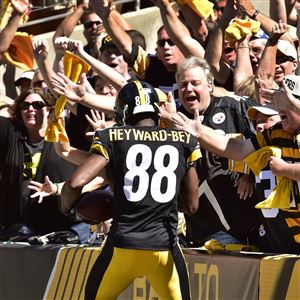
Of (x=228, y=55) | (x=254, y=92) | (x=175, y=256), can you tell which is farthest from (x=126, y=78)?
(x=175, y=256)

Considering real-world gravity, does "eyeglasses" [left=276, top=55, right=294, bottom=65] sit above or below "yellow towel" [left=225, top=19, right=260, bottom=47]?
below

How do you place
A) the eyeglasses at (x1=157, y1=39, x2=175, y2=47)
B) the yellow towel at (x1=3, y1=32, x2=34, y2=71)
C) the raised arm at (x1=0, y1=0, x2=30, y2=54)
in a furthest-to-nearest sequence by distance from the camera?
the yellow towel at (x1=3, y1=32, x2=34, y2=71)
the raised arm at (x1=0, y1=0, x2=30, y2=54)
the eyeglasses at (x1=157, y1=39, x2=175, y2=47)

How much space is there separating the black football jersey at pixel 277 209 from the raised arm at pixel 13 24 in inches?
208

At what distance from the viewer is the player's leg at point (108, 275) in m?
7.13

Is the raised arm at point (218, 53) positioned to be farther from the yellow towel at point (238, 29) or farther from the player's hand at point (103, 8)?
the player's hand at point (103, 8)

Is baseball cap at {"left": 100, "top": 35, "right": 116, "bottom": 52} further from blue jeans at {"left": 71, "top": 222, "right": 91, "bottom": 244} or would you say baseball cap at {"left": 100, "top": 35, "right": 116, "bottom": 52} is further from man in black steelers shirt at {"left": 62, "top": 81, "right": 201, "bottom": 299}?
man in black steelers shirt at {"left": 62, "top": 81, "right": 201, "bottom": 299}

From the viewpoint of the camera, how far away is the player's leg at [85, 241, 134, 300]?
7133 mm

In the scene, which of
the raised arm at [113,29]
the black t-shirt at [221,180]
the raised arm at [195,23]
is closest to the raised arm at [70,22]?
the raised arm at [113,29]

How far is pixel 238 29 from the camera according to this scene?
9094 mm

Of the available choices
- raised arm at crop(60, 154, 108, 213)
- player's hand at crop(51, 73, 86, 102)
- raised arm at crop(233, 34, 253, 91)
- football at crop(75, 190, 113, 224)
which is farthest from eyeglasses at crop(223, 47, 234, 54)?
raised arm at crop(60, 154, 108, 213)

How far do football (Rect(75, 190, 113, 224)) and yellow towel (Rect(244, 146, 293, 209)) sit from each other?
1.04m

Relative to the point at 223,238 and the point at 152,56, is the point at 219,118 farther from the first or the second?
the point at 152,56

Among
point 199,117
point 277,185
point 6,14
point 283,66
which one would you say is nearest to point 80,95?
point 199,117

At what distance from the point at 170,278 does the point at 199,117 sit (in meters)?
1.49
